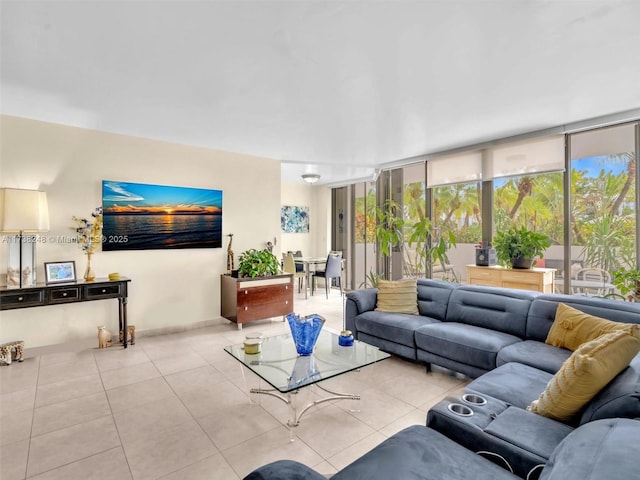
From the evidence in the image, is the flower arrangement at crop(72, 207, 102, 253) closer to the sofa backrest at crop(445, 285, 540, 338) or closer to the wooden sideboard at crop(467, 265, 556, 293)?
the sofa backrest at crop(445, 285, 540, 338)

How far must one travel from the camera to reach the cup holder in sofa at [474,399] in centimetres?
179

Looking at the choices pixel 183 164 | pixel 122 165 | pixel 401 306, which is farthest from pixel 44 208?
pixel 401 306

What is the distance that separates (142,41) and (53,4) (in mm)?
468

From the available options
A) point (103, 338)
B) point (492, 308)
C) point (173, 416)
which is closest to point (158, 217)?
point (103, 338)

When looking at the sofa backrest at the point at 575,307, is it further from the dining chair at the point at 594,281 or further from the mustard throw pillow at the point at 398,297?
the dining chair at the point at 594,281

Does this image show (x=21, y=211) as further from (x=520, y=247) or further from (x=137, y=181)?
(x=520, y=247)

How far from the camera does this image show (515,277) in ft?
13.6

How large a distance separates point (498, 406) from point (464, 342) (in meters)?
1.11

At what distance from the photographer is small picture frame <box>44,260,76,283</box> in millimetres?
3641

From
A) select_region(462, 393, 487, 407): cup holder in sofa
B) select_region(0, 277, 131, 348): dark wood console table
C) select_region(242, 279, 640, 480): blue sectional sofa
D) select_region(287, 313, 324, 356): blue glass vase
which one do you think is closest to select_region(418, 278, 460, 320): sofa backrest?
select_region(242, 279, 640, 480): blue sectional sofa

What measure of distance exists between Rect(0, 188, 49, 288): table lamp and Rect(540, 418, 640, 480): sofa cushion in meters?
4.37

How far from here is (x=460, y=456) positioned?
1.37 meters

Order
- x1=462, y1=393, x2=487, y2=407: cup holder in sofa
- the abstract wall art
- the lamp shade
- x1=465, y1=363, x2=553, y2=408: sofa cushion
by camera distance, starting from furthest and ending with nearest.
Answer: the abstract wall art, the lamp shade, x1=465, y1=363, x2=553, y2=408: sofa cushion, x1=462, y1=393, x2=487, y2=407: cup holder in sofa

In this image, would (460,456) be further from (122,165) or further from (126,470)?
(122,165)
